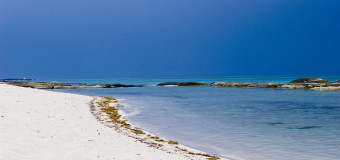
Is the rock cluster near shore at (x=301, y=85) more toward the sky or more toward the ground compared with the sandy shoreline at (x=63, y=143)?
more toward the sky

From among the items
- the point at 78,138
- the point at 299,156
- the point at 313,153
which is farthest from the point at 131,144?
the point at 313,153

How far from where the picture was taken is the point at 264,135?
48.4ft

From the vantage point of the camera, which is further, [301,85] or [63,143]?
[301,85]

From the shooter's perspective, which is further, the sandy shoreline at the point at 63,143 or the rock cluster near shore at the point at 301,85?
the rock cluster near shore at the point at 301,85

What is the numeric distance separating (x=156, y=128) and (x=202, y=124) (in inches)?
136

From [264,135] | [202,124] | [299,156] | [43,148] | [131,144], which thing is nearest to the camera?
[43,148]

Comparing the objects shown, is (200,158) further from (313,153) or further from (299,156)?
(313,153)

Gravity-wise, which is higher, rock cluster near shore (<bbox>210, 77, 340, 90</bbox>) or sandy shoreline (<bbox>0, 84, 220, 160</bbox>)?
rock cluster near shore (<bbox>210, 77, 340, 90</bbox>)

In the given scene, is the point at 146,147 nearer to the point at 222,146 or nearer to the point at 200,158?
the point at 200,158

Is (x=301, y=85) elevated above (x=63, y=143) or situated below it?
above

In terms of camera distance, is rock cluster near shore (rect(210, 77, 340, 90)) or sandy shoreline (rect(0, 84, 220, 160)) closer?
sandy shoreline (rect(0, 84, 220, 160))

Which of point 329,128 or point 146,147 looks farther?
point 329,128

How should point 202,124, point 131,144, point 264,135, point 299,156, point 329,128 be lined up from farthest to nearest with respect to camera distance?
point 202,124 < point 329,128 < point 264,135 < point 131,144 < point 299,156

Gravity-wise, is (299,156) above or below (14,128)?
below
